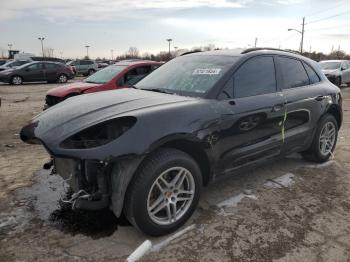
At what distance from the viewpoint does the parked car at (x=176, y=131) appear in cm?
302

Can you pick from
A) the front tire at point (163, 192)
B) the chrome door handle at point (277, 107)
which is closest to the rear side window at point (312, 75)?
the chrome door handle at point (277, 107)

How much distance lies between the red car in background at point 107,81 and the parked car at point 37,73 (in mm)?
14111

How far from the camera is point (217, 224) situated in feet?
11.7

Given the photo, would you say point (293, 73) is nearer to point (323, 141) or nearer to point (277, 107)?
point (277, 107)

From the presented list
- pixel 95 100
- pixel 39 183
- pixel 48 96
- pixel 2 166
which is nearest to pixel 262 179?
pixel 95 100

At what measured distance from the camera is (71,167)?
10.5ft

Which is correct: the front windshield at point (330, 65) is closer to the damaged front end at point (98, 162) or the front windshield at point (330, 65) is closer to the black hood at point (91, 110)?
the black hood at point (91, 110)

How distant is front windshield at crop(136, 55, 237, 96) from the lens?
393cm

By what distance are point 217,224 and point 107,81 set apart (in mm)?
6163

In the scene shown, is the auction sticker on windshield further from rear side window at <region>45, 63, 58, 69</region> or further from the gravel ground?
rear side window at <region>45, 63, 58, 69</region>

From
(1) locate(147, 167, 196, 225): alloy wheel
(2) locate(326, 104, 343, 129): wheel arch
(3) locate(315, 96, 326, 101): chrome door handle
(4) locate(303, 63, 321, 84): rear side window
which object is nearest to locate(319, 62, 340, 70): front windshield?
(2) locate(326, 104, 343, 129): wheel arch

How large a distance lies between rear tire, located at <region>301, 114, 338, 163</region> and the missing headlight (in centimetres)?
325

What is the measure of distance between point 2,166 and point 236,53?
3624 millimetres

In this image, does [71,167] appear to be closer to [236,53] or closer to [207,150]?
[207,150]
